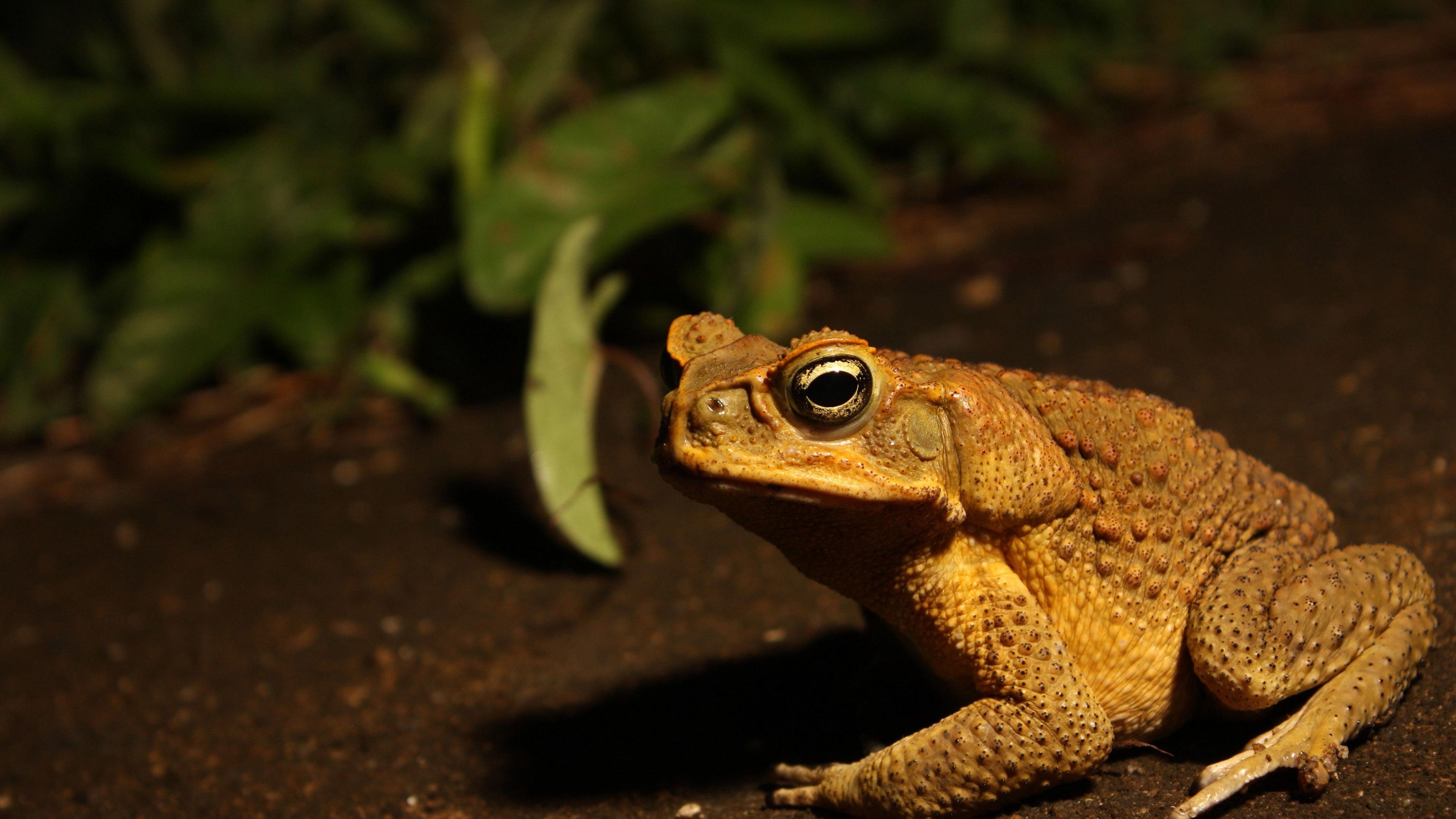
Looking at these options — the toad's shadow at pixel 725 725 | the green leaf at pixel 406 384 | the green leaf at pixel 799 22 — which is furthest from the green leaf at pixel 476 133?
the toad's shadow at pixel 725 725

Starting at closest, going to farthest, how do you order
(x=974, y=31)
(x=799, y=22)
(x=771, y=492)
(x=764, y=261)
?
(x=771, y=492) < (x=764, y=261) < (x=799, y=22) < (x=974, y=31)

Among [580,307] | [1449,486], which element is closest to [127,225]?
[580,307]

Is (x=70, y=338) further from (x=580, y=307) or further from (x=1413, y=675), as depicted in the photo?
(x=1413, y=675)

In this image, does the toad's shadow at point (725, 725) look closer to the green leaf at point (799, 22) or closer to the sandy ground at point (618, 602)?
the sandy ground at point (618, 602)

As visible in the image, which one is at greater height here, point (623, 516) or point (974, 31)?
point (974, 31)

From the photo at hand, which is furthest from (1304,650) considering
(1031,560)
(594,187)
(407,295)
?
(407,295)

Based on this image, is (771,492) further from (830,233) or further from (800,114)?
(830,233)

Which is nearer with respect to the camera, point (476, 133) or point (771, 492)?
point (771, 492)

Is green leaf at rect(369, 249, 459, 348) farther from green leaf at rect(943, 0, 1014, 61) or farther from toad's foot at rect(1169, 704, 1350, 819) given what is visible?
toad's foot at rect(1169, 704, 1350, 819)
